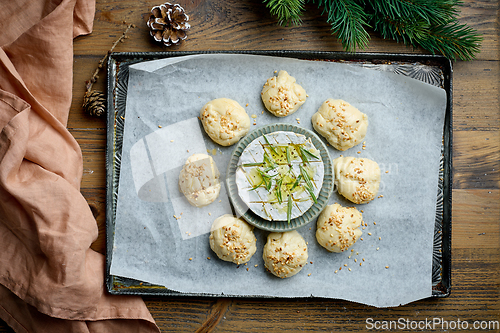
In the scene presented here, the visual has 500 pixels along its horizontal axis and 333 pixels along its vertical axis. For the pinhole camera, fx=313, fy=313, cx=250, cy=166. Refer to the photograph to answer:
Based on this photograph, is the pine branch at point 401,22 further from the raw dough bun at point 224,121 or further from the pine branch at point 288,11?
the raw dough bun at point 224,121

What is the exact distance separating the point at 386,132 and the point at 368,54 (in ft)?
1.57

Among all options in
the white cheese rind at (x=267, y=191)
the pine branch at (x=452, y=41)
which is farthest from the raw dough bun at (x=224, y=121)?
the pine branch at (x=452, y=41)

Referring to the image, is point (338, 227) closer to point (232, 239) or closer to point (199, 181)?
point (232, 239)

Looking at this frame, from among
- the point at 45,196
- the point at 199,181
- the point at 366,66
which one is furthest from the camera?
the point at 366,66

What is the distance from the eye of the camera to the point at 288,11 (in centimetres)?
174

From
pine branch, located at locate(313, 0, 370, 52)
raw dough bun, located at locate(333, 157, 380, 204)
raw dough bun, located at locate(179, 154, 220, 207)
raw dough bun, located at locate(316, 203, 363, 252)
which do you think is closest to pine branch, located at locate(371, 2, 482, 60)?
pine branch, located at locate(313, 0, 370, 52)

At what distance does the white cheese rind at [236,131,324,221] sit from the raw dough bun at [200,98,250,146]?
0.45 feet

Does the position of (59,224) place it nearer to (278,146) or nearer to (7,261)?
(7,261)

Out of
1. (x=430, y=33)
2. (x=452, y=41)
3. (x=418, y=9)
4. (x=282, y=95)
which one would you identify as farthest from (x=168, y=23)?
(x=452, y=41)

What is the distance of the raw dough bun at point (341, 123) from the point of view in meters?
1.81

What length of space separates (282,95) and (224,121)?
14.5 inches

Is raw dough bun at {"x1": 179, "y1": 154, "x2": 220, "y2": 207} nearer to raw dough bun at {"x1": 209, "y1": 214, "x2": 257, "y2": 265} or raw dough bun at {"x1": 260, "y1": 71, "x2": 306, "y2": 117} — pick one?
raw dough bun at {"x1": 209, "y1": 214, "x2": 257, "y2": 265}

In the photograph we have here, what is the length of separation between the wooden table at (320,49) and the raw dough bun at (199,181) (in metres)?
0.54

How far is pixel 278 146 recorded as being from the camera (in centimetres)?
176
